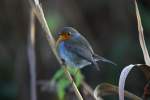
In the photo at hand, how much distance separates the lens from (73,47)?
4016mm

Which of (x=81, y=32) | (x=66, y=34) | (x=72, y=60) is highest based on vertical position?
(x=66, y=34)

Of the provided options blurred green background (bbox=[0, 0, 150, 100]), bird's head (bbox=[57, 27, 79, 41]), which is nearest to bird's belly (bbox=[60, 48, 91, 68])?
bird's head (bbox=[57, 27, 79, 41])

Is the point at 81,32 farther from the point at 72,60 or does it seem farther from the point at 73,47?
the point at 72,60

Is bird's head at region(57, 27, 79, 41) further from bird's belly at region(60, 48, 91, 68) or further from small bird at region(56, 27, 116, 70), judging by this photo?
bird's belly at region(60, 48, 91, 68)

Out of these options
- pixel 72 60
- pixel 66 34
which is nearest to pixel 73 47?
pixel 66 34

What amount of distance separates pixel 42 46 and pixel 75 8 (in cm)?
57

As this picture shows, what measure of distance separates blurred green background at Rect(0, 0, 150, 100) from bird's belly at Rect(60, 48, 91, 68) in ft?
3.74

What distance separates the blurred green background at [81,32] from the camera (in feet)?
17.2

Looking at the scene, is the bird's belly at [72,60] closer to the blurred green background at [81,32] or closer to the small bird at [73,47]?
the small bird at [73,47]

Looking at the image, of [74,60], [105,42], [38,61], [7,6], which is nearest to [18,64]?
[38,61]

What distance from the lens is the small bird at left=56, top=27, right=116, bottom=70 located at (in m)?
3.80

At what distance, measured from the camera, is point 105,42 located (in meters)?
5.72

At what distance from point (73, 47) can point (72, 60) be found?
0.24 meters

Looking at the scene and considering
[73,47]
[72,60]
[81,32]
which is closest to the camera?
[72,60]
